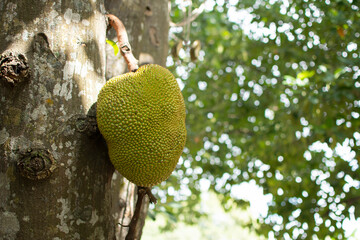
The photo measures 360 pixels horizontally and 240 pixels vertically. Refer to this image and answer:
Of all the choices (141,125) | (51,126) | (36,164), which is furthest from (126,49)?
(36,164)

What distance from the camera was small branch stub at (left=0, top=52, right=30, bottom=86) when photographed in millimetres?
923

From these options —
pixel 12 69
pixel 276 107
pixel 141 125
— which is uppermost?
pixel 12 69

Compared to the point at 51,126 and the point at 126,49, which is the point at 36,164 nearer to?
the point at 51,126

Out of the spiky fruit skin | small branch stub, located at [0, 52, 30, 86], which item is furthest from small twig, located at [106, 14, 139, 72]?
small branch stub, located at [0, 52, 30, 86]

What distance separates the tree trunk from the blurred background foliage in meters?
1.12

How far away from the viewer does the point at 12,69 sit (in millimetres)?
924

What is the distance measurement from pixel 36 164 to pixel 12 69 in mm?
248

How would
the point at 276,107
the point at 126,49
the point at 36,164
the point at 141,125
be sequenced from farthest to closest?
the point at 276,107
the point at 126,49
the point at 141,125
the point at 36,164

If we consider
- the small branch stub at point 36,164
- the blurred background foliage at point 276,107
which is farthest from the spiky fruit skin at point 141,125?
the blurred background foliage at point 276,107

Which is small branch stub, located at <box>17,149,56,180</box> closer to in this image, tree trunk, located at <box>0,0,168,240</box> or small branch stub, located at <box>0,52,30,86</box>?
tree trunk, located at <box>0,0,168,240</box>

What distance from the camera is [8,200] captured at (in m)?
0.88

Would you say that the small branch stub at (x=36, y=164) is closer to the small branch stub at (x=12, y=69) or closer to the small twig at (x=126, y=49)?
the small branch stub at (x=12, y=69)

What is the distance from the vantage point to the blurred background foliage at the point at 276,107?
222cm

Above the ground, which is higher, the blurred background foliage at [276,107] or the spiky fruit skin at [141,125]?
the spiky fruit skin at [141,125]
